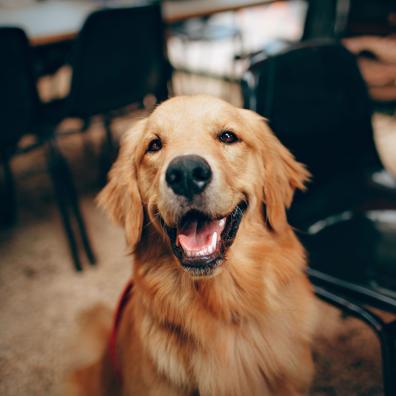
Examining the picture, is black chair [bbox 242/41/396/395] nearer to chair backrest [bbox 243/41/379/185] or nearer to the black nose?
chair backrest [bbox 243/41/379/185]

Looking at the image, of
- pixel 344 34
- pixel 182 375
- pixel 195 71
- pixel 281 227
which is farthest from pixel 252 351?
pixel 195 71

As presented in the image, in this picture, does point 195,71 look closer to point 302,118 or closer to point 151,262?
point 302,118

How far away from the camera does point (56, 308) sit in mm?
2117

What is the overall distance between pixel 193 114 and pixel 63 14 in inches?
105

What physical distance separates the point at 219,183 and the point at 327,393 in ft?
3.66

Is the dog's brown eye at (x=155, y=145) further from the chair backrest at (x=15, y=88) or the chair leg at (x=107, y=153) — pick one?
the chair leg at (x=107, y=153)

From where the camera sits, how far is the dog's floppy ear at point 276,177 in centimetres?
128

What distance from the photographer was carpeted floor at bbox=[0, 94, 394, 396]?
1.67 metres

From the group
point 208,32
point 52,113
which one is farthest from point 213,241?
point 208,32

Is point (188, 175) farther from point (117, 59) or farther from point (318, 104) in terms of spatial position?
point (117, 59)

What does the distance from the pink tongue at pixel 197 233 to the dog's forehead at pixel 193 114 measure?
13.3 inches

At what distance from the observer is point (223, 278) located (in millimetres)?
1234

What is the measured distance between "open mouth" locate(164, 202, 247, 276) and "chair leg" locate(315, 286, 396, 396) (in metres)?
0.43

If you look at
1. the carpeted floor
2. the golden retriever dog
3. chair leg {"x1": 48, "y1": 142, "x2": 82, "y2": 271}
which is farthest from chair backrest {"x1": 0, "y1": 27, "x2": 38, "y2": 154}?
the golden retriever dog
